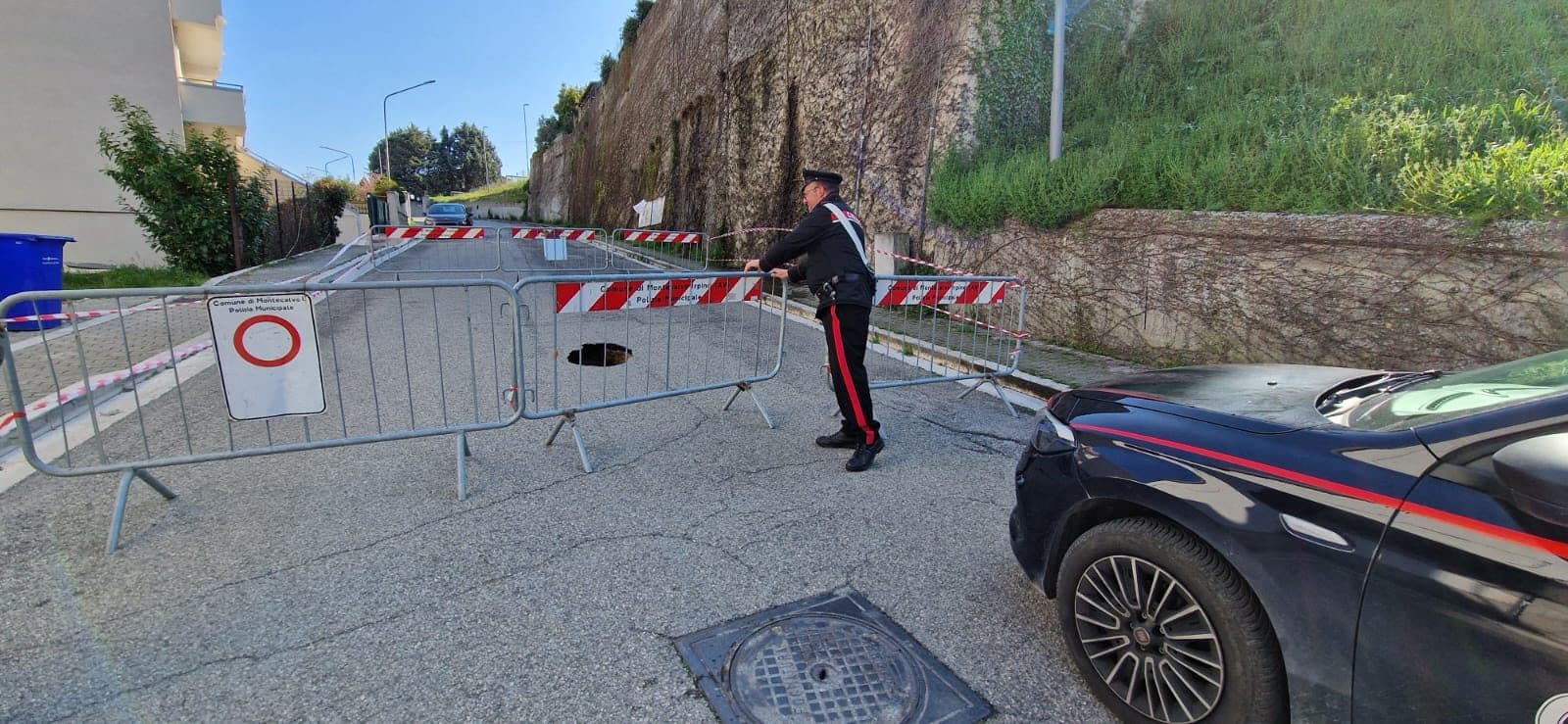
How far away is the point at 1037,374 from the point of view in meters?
7.04

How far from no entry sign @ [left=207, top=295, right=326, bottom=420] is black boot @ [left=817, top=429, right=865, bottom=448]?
3103mm

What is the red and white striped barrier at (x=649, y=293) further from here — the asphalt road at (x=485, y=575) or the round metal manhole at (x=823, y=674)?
the round metal manhole at (x=823, y=674)

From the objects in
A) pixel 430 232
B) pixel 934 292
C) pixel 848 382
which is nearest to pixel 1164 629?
pixel 848 382

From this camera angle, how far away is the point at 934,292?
611 centimetres

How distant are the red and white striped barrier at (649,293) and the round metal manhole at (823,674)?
2.65 meters

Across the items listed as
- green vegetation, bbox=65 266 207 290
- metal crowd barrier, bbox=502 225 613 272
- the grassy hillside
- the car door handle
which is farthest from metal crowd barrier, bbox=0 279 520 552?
metal crowd barrier, bbox=502 225 613 272

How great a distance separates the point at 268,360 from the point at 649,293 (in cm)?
228

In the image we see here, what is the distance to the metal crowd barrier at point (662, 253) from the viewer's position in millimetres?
18062

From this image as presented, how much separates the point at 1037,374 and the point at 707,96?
18806 mm

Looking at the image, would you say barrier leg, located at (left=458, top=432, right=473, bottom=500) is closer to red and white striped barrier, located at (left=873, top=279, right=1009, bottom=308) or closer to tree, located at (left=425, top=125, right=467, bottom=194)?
red and white striped barrier, located at (left=873, top=279, right=1009, bottom=308)

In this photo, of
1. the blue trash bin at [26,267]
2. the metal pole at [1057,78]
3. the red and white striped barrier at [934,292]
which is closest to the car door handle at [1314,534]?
the red and white striped barrier at [934,292]

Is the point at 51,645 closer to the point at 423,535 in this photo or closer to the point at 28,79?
the point at 423,535

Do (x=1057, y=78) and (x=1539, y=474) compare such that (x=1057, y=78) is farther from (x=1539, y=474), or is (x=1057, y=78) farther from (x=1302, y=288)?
(x=1539, y=474)

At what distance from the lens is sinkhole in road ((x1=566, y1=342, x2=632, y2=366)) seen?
24.3ft
